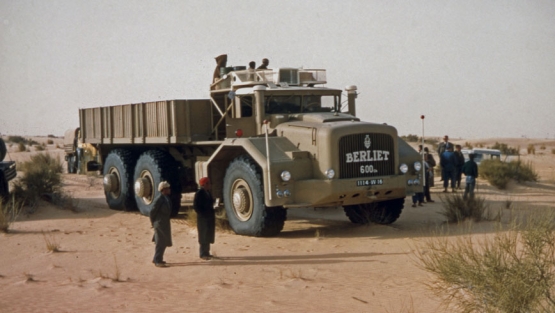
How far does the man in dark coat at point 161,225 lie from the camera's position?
31.8 feet

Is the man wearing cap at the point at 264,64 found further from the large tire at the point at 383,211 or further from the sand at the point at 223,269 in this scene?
the large tire at the point at 383,211

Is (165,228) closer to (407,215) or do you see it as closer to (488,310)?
(488,310)

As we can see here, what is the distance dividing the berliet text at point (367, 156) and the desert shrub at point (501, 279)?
4.01 meters

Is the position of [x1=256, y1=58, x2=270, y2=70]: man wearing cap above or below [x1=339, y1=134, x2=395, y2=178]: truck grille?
above

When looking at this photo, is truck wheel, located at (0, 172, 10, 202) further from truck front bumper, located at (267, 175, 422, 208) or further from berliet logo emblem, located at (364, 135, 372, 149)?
berliet logo emblem, located at (364, 135, 372, 149)

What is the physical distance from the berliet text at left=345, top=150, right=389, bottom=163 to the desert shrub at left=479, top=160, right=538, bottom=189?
11186 millimetres

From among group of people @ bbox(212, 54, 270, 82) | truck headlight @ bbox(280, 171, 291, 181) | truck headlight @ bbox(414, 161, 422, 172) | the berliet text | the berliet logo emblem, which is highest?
group of people @ bbox(212, 54, 270, 82)

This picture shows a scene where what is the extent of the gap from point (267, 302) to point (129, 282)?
2240 millimetres

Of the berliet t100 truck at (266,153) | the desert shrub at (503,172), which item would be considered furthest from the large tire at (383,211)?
the desert shrub at (503,172)

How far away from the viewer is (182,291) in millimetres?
8047

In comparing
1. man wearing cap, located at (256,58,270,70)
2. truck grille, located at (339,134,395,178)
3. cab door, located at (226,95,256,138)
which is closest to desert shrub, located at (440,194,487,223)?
A: truck grille, located at (339,134,395,178)

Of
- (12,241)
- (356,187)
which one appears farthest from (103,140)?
(356,187)

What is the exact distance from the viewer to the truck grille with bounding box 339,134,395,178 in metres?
11.2

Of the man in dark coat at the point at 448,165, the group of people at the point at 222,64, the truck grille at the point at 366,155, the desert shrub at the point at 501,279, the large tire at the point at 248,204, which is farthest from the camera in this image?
the man in dark coat at the point at 448,165
